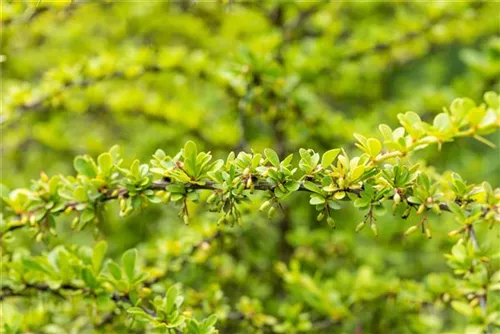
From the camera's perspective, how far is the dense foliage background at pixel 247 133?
58.4 inches

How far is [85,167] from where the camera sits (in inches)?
45.6

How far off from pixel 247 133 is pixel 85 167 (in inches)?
45.7

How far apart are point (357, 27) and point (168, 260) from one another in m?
1.49

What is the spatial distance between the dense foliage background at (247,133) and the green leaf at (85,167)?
0.11 metres

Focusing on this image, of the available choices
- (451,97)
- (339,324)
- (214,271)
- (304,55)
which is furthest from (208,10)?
(339,324)


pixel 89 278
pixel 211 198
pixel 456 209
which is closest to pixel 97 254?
pixel 89 278

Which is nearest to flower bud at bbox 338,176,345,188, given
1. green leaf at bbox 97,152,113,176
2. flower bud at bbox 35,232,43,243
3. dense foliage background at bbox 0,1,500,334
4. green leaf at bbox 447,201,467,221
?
green leaf at bbox 447,201,467,221

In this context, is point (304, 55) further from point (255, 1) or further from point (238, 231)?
point (238, 231)

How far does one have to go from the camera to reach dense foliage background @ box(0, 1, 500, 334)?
1.48 metres

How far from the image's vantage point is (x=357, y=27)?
2.58 m

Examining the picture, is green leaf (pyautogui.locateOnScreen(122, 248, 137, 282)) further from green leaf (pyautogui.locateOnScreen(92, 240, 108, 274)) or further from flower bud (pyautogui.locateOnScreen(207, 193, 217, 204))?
flower bud (pyautogui.locateOnScreen(207, 193, 217, 204))

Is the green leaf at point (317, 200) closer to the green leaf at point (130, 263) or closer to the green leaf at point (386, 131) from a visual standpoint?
the green leaf at point (386, 131)

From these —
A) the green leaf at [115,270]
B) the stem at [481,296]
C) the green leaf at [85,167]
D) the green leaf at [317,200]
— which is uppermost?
the green leaf at [85,167]

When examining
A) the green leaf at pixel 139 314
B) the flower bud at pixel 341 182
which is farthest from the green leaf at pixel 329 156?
the green leaf at pixel 139 314
